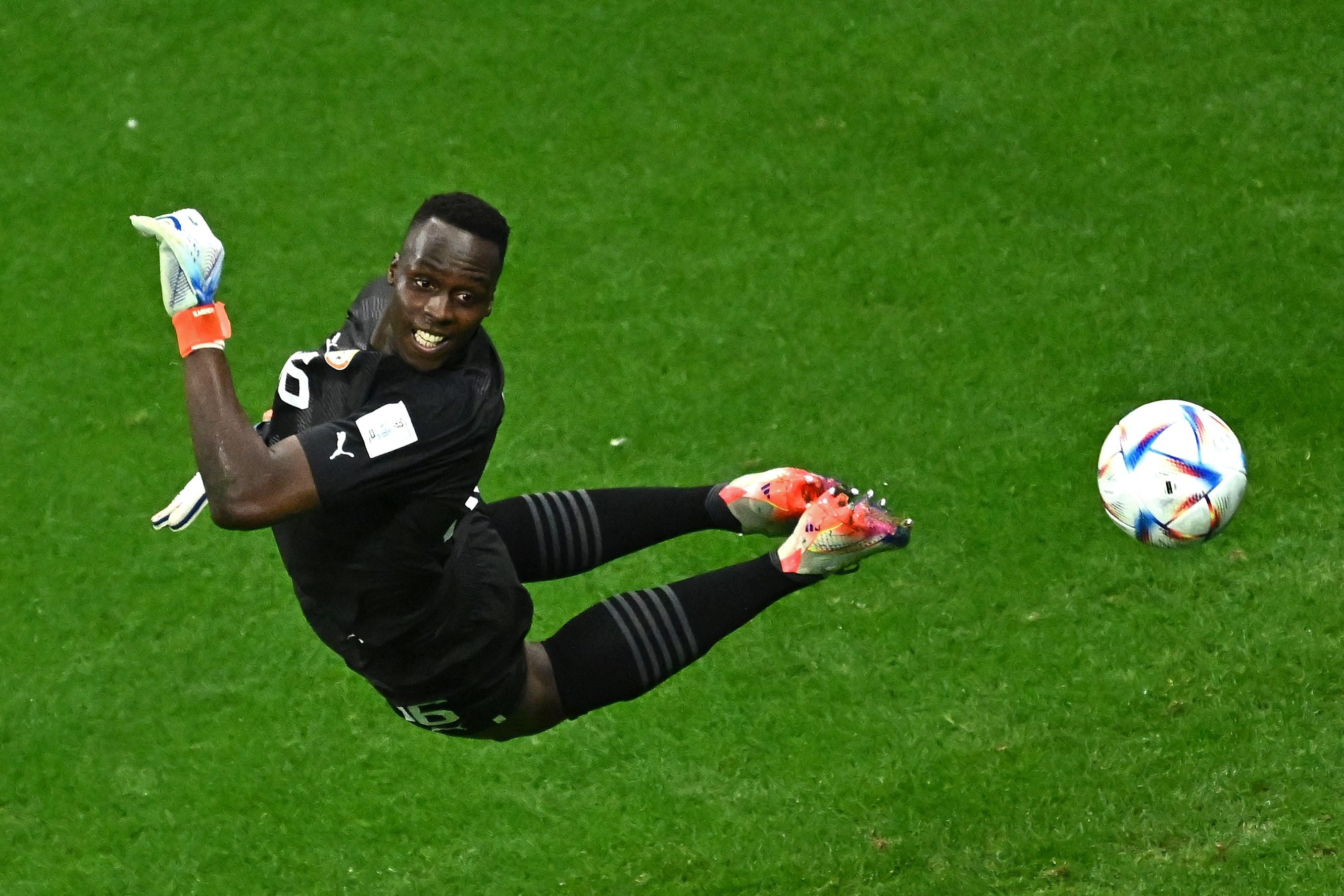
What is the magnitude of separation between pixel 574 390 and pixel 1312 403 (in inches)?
123

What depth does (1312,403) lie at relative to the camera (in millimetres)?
6965

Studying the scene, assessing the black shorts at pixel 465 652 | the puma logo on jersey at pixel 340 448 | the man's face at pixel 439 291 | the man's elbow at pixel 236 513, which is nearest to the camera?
the man's elbow at pixel 236 513

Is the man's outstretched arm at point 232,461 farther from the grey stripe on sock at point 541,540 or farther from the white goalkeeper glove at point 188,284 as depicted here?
the grey stripe on sock at point 541,540

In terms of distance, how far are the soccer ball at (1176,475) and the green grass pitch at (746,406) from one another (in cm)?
61

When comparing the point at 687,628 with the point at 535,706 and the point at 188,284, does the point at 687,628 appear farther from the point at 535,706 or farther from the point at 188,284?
the point at 188,284

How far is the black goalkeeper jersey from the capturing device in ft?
13.8

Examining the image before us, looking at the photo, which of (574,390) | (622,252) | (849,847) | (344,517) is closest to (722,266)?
(622,252)

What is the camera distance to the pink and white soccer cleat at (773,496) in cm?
532

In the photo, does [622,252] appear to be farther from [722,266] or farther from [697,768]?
[697,768]

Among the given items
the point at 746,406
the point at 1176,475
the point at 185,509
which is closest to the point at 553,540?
the point at 185,509

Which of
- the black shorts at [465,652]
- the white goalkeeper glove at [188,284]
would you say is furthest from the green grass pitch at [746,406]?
the white goalkeeper glove at [188,284]

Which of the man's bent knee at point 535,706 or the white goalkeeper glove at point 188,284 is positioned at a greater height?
the white goalkeeper glove at point 188,284

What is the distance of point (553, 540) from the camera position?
17.5 ft

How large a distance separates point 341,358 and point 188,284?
0.49 m
